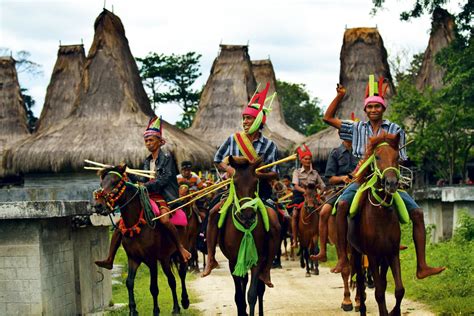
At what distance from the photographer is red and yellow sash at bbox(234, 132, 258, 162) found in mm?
10469

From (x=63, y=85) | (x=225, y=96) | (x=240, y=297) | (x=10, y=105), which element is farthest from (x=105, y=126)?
(x=240, y=297)

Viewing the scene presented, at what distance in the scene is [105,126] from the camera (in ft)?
97.3

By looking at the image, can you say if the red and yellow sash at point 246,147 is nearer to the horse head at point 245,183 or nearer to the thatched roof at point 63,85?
the horse head at point 245,183

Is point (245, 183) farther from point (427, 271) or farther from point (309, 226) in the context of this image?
point (309, 226)

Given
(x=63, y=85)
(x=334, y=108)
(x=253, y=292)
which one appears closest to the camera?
(x=253, y=292)

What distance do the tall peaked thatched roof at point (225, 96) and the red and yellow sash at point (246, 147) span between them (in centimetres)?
2565

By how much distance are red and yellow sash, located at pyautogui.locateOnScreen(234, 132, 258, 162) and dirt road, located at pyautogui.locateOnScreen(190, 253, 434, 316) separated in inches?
101

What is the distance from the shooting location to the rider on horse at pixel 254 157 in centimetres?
1016

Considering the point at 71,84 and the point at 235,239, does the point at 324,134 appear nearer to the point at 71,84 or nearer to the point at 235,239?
the point at 71,84

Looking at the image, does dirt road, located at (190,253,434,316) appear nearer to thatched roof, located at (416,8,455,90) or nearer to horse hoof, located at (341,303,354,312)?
horse hoof, located at (341,303,354,312)

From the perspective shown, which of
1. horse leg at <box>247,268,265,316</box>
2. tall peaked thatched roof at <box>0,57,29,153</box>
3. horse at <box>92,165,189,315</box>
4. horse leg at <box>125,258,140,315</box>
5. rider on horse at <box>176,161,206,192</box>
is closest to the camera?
horse leg at <box>247,268,265,316</box>

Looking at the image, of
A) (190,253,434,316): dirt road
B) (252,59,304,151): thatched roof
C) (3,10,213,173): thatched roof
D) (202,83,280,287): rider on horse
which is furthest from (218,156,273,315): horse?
(252,59,304,151): thatched roof

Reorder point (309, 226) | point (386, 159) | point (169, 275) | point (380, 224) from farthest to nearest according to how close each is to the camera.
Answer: point (309, 226), point (169, 275), point (380, 224), point (386, 159)

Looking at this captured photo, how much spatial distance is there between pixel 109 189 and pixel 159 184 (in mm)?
1257
